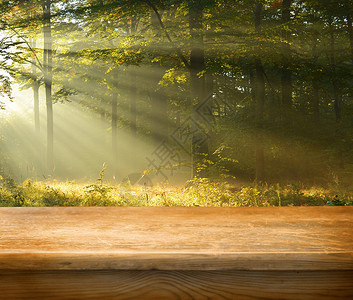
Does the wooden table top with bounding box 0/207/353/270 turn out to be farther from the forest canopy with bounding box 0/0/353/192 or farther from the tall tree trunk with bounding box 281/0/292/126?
the tall tree trunk with bounding box 281/0/292/126

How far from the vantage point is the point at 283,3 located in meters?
10.9

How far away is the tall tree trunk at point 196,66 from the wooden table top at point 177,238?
652cm

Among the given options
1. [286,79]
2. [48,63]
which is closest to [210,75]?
[286,79]

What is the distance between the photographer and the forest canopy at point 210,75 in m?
8.58

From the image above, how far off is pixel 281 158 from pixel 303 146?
909 millimetres

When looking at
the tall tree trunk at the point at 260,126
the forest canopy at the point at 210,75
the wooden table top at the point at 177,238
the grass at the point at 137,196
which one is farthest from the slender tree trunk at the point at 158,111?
the wooden table top at the point at 177,238

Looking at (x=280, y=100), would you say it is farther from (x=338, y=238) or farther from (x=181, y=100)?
(x=338, y=238)

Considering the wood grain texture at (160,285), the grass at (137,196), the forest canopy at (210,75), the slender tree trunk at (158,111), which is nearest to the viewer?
the wood grain texture at (160,285)

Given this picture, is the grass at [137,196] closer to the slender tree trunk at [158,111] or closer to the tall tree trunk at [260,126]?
the tall tree trunk at [260,126]

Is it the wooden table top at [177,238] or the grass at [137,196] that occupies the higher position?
the wooden table top at [177,238]

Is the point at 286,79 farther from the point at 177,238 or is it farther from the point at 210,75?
the point at 177,238

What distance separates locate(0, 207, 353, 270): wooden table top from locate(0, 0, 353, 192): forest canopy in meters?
6.30

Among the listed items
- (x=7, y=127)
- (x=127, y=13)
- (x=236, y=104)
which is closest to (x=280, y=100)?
(x=236, y=104)

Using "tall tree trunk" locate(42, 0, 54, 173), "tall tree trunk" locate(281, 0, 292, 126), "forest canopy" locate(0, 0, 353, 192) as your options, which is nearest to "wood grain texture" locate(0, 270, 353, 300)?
"forest canopy" locate(0, 0, 353, 192)
